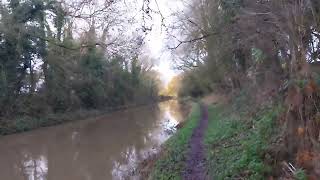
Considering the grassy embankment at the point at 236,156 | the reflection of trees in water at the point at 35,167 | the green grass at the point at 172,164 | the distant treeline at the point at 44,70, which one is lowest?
the reflection of trees in water at the point at 35,167

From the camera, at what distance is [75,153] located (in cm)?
1838

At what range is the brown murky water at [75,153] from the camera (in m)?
14.2

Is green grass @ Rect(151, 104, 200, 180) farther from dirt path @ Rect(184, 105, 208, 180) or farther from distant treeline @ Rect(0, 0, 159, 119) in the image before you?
distant treeline @ Rect(0, 0, 159, 119)

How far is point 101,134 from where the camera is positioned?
2506 centimetres

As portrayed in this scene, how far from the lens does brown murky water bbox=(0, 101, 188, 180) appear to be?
1421cm

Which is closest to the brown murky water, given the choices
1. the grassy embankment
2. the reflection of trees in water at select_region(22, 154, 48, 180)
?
the reflection of trees in water at select_region(22, 154, 48, 180)

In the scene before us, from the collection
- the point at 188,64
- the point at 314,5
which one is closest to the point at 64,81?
the point at 188,64

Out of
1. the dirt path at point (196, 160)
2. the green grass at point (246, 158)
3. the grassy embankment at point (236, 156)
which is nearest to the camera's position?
the green grass at point (246, 158)

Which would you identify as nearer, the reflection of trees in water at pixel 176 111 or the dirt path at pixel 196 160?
the dirt path at pixel 196 160

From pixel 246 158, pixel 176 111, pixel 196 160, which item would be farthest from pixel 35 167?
pixel 176 111

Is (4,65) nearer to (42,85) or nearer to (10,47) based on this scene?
(10,47)

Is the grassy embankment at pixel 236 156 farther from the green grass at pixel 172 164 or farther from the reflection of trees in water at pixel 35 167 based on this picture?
the reflection of trees in water at pixel 35 167

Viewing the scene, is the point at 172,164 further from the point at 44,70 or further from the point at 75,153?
the point at 44,70

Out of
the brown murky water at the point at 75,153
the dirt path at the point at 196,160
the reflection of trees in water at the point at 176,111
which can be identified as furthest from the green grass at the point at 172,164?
the reflection of trees in water at the point at 176,111
